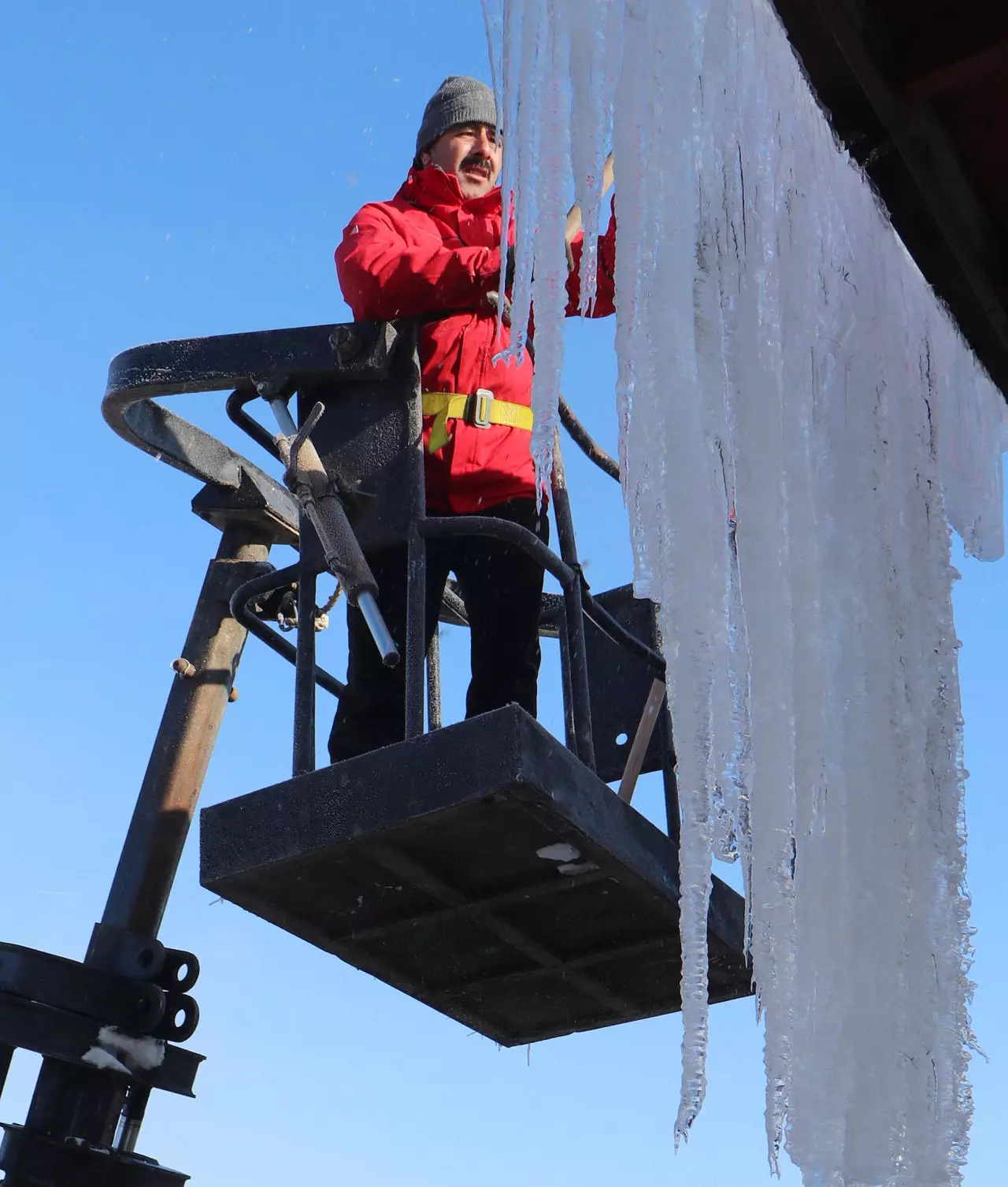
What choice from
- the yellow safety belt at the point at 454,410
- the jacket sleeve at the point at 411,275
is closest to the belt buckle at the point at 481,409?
the yellow safety belt at the point at 454,410

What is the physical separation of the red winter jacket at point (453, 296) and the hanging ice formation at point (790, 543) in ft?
2.37

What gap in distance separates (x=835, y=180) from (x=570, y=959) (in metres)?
2.26

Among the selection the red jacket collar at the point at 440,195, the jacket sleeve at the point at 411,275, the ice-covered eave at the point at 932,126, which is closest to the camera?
the ice-covered eave at the point at 932,126

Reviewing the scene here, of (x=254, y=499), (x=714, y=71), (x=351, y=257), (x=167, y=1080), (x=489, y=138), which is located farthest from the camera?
(x=254, y=499)

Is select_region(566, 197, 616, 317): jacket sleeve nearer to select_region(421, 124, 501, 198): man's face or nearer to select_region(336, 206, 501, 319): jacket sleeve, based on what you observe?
select_region(336, 206, 501, 319): jacket sleeve

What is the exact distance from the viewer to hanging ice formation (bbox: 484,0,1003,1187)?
11.4 feet

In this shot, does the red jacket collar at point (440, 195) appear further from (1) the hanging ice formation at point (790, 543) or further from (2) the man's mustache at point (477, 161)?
(1) the hanging ice formation at point (790, 543)

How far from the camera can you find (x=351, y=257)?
4449mm

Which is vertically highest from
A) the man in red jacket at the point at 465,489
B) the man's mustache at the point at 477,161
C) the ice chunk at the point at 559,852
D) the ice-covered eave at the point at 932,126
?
the man's mustache at the point at 477,161

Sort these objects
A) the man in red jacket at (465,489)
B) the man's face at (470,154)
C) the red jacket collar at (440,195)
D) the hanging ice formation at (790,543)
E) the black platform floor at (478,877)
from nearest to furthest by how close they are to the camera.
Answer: the hanging ice formation at (790,543), the black platform floor at (478,877), the man in red jacket at (465,489), the red jacket collar at (440,195), the man's face at (470,154)

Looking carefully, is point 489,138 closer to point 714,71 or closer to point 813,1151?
point 714,71

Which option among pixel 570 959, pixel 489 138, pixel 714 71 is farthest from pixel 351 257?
pixel 570 959

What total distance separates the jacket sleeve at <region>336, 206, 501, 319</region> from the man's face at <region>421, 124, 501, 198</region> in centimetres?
78

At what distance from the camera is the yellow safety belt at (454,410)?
4738 millimetres
